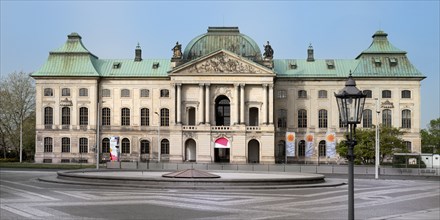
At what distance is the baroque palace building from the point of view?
335 ft

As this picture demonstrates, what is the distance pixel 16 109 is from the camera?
11088 centimetres

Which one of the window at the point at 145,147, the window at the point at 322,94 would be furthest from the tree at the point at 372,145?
the window at the point at 145,147

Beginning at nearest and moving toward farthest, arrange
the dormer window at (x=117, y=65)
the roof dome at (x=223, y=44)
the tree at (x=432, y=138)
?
the roof dome at (x=223, y=44) → the dormer window at (x=117, y=65) → the tree at (x=432, y=138)

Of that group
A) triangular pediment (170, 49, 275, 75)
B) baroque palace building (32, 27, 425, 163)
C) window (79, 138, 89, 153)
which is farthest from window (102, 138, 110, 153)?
triangular pediment (170, 49, 275, 75)

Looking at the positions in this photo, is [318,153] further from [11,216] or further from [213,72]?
[11,216]

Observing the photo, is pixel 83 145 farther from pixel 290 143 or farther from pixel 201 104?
pixel 290 143

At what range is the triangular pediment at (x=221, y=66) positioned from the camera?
101625mm

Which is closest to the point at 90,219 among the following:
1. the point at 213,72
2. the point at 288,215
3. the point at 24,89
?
the point at 288,215

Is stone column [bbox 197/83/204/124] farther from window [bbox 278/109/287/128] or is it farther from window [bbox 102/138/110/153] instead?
window [bbox 102/138/110/153]

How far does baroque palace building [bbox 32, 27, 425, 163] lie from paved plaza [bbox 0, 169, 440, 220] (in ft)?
199

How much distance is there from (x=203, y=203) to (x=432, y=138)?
13989cm

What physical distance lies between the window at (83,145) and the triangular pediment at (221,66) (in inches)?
786

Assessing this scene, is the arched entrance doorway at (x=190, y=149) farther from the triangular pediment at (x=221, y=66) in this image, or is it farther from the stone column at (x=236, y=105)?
the triangular pediment at (x=221, y=66)

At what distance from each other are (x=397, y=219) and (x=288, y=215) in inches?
177
